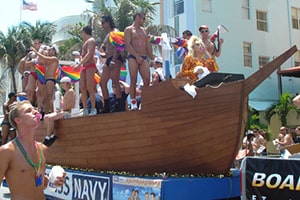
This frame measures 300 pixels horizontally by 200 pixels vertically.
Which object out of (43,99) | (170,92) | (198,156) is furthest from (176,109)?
(43,99)

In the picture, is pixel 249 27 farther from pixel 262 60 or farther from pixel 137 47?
pixel 137 47

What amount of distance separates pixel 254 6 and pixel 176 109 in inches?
656

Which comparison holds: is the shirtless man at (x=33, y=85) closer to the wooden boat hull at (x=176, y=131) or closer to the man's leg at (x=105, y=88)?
the man's leg at (x=105, y=88)

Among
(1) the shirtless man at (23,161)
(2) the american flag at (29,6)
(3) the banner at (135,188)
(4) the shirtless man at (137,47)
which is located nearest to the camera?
(1) the shirtless man at (23,161)

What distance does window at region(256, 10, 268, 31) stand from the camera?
19750mm

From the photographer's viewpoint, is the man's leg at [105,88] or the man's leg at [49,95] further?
the man's leg at [49,95]

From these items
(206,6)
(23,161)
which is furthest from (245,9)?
(23,161)

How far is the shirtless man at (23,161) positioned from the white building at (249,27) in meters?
14.3

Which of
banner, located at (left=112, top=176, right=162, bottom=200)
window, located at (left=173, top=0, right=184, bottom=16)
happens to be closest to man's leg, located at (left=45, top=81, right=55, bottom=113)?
banner, located at (left=112, top=176, right=162, bottom=200)

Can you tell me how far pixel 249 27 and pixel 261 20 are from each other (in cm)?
129

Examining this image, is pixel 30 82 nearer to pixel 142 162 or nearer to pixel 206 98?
pixel 142 162

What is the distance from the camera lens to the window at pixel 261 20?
19750 mm

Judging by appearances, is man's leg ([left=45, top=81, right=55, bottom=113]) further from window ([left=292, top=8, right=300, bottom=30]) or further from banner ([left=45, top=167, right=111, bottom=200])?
window ([left=292, top=8, right=300, bottom=30])

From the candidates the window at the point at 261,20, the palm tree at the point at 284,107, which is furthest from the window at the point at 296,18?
the palm tree at the point at 284,107
